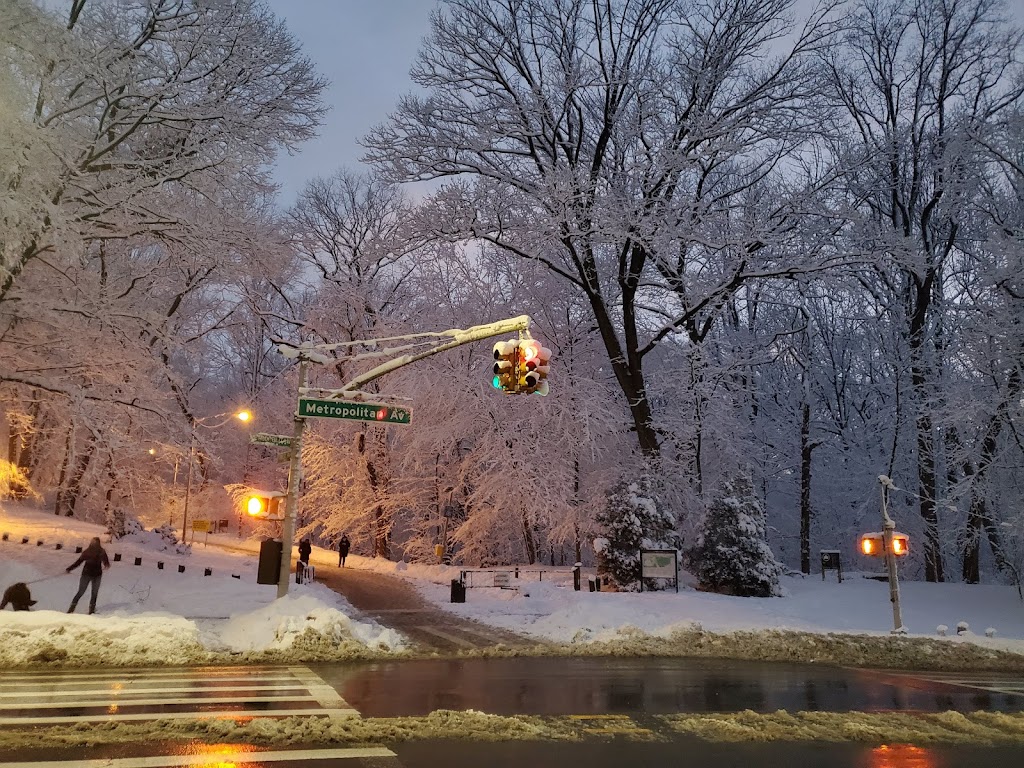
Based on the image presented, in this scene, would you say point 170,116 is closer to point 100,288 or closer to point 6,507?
point 100,288

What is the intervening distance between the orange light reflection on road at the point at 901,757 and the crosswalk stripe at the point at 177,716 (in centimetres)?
535

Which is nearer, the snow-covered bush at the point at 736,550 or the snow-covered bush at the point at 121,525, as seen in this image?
the snow-covered bush at the point at 736,550

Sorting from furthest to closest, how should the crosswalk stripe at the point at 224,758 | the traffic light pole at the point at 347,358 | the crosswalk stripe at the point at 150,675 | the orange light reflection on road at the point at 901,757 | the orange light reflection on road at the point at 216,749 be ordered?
the traffic light pole at the point at 347,358
the crosswalk stripe at the point at 150,675
the orange light reflection on road at the point at 901,757
the orange light reflection on road at the point at 216,749
the crosswalk stripe at the point at 224,758

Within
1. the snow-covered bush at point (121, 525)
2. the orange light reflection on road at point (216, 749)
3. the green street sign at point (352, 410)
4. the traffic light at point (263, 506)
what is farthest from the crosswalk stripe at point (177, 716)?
the snow-covered bush at point (121, 525)

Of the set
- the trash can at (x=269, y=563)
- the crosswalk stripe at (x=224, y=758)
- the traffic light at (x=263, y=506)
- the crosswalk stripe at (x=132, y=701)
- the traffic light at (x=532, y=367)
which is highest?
the traffic light at (x=532, y=367)

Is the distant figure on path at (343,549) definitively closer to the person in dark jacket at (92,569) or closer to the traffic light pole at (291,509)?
the person in dark jacket at (92,569)

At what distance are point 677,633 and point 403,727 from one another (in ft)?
32.9

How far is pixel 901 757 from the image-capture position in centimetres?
734

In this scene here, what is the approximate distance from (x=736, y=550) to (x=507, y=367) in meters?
16.5

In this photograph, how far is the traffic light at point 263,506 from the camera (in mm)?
14508

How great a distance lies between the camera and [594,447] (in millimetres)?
28578

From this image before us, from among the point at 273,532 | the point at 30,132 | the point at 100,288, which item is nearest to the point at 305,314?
the point at 273,532

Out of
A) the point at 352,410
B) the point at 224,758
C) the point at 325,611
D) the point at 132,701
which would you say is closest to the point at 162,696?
the point at 132,701

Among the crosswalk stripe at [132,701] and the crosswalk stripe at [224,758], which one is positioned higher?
the crosswalk stripe at [224,758]
